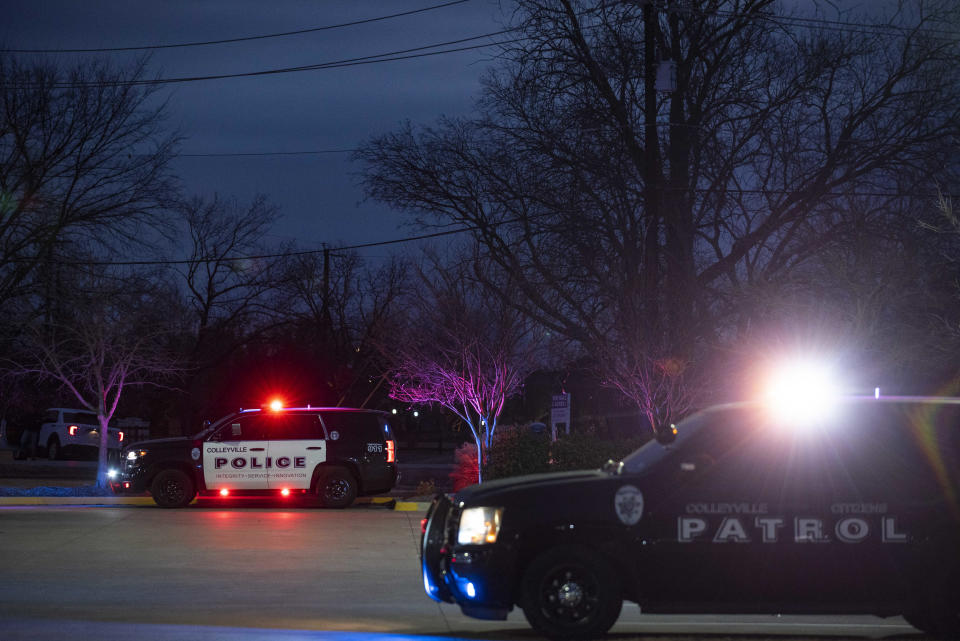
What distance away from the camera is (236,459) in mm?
21078

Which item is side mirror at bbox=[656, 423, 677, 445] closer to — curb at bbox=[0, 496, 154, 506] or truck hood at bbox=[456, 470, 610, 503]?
truck hood at bbox=[456, 470, 610, 503]

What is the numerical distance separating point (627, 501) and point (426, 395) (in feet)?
69.6

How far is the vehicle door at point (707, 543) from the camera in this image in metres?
8.36

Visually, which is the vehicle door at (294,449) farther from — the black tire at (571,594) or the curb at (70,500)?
the black tire at (571,594)

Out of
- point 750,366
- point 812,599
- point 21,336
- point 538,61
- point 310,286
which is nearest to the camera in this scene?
point 812,599

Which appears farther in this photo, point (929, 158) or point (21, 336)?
point (21, 336)

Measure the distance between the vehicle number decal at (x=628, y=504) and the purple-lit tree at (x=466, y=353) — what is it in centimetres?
1740

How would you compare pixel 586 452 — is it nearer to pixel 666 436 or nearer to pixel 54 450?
pixel 666 436

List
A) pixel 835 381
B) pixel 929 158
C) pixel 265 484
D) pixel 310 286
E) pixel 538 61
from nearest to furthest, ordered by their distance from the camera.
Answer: pixel 835 381, pixel 265 484, pixel 929 158, pixel 538 61, pixel 310 286

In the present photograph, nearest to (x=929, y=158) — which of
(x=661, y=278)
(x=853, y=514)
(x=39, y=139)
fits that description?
(x=661, y=278)

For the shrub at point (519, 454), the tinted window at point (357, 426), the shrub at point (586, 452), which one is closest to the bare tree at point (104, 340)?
the tinted window at point (357, 426)

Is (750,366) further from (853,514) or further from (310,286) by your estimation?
(310,286)

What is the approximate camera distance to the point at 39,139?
25719 mm

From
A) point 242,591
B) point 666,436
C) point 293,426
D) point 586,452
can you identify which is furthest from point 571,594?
point 293,426
